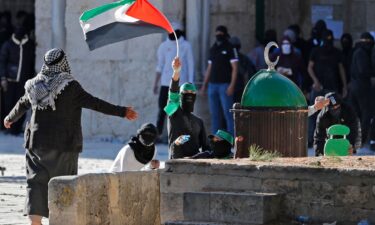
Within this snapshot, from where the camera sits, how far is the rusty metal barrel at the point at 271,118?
11414 millimetres

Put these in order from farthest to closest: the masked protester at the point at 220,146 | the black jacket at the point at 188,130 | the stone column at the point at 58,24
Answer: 1. the stone column at the point at 58,24
2. the black jacket at the point at 188,130
3. the masked protester at the point at 220,146

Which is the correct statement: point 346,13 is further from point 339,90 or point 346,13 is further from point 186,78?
point 186,78

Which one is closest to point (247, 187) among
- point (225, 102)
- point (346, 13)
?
point (225, 102)

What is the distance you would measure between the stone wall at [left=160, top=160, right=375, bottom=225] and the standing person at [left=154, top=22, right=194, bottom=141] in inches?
348

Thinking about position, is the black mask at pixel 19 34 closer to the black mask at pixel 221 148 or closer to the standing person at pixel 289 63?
the standing person at pixel 289 63

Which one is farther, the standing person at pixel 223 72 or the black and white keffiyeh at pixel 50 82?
the standing person at pixel 223 72

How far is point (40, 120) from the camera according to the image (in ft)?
37.4

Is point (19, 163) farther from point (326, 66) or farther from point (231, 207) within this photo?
point (231, 207)

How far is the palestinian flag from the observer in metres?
13.3

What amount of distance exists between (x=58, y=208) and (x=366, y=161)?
2308 millimetres

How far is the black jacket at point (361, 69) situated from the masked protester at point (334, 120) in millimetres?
5124

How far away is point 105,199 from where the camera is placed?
10820mm

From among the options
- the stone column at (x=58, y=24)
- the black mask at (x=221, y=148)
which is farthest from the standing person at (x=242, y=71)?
the black mask at (x=221, y=148)

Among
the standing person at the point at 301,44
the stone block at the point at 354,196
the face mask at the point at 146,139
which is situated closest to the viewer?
the stone block at the point at 354,196
